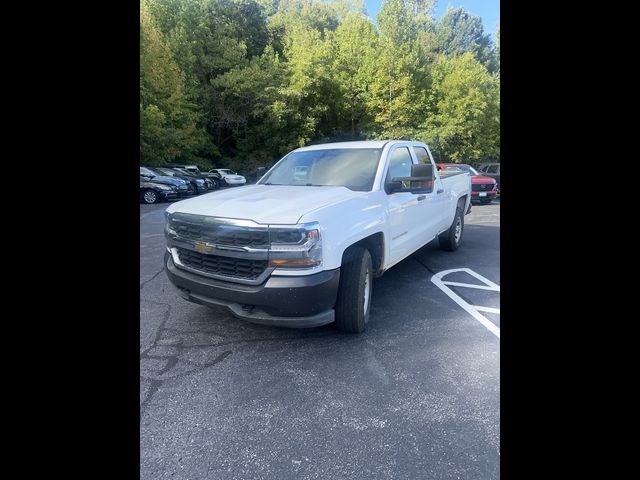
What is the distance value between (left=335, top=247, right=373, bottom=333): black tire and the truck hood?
1.75 feet

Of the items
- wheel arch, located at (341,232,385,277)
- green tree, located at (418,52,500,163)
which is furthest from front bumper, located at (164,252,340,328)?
green tree, located at (418,52,500,163)

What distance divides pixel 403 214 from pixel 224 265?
6.99 feet

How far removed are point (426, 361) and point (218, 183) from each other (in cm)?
2054

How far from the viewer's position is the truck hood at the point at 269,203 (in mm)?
2871

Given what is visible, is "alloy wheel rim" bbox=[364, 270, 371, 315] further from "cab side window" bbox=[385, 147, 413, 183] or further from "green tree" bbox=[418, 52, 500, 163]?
"green tree" bbox=[418, 52, 500, 163]

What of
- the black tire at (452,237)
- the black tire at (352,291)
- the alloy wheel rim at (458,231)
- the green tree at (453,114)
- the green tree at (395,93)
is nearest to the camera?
the black tire at (352,291)

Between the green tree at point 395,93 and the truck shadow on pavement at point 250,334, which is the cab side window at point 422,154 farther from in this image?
the green tree at point 395,93

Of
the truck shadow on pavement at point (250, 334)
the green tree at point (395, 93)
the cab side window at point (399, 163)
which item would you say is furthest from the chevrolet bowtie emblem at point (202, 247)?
the green tree at point (395, 93)

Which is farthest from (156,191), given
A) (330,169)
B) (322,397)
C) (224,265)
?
(322,397)

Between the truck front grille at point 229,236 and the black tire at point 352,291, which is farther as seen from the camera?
the black tire at point 352,291
